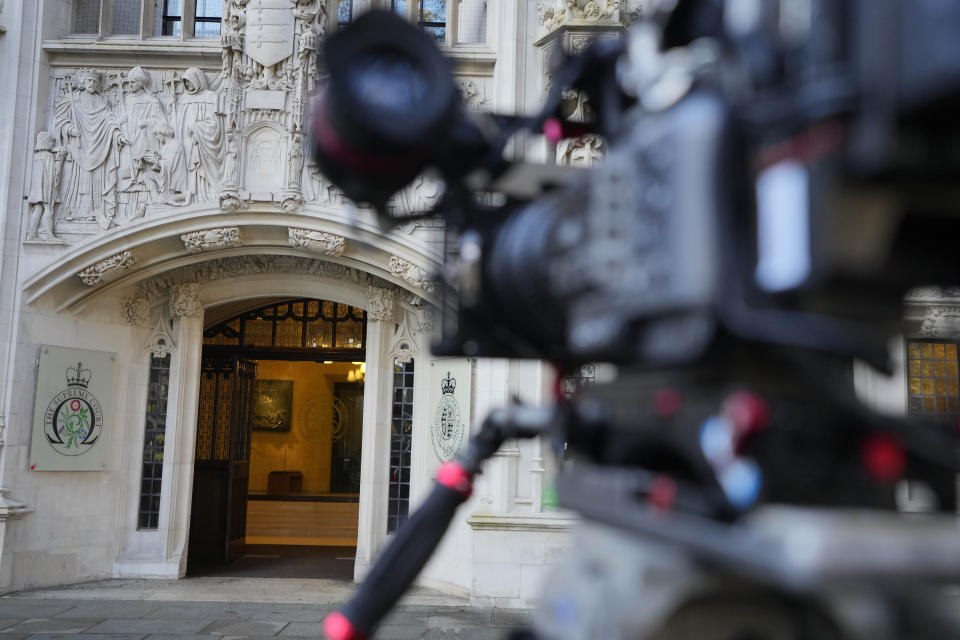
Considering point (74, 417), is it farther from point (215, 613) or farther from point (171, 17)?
point (171, 17)

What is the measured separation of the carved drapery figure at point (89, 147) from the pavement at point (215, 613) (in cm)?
327

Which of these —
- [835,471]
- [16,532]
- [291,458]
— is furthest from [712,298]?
[291,458]

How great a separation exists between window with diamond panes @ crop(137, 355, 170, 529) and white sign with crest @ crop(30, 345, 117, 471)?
38 cm

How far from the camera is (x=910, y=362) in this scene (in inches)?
288

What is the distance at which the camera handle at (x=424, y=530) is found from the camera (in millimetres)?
1837

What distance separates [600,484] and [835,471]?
1.39 feet

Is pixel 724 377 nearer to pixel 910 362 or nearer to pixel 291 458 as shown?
pixel 910 362

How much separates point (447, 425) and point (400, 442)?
2.26 ft

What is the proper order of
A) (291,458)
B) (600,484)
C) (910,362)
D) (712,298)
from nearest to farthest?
(712,298)
(600,484)
(910,362)
(291,458)

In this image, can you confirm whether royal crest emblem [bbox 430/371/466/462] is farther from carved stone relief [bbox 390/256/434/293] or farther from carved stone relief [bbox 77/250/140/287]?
carved stone relief [bbox 77/250/140/287]

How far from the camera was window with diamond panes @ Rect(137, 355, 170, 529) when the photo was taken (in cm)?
833

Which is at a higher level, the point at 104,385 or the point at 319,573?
the point at 104,385

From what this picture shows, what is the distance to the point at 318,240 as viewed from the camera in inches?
298

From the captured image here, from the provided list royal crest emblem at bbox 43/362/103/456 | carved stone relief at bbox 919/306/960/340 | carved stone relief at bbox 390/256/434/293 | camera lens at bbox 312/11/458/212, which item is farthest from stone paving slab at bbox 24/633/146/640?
carved stone relief at bbox 919/306/960/340
